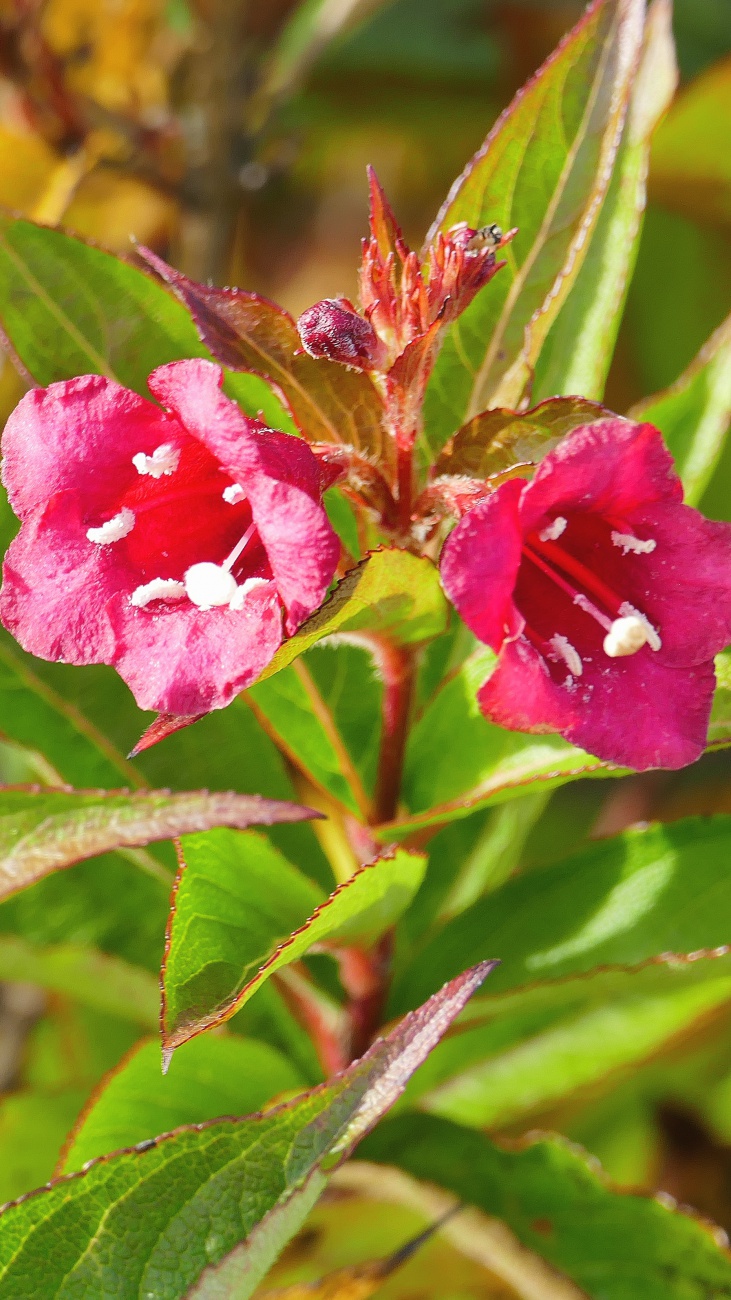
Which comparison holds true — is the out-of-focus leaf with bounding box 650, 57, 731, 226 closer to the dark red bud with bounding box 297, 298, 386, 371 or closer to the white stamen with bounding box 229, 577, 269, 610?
the dark red bud with bounding box 297, 298, 386, 371

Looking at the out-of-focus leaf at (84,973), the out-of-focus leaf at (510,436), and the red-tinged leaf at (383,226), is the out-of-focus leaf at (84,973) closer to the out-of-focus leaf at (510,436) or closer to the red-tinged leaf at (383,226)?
the out-of-focus leaf at (510,436)

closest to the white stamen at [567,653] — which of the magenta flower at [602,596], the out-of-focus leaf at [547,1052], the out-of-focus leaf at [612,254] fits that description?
the magenta flower at [602,596]

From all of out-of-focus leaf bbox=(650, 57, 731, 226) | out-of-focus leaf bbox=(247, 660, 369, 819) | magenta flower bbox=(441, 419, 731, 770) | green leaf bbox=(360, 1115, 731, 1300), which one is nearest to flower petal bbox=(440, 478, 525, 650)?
magenta flower bbox=(441, 419, 731, 770)

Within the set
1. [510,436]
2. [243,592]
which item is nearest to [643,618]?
[510,436]

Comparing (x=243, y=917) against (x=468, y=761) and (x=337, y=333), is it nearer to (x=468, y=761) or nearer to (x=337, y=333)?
(x=468, y=761)

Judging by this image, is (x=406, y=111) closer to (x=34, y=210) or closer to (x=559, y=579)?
(x=34, y=210)

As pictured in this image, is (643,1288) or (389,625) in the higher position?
(389,625)

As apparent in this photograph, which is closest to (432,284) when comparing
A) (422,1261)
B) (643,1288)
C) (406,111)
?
(643,1288)
